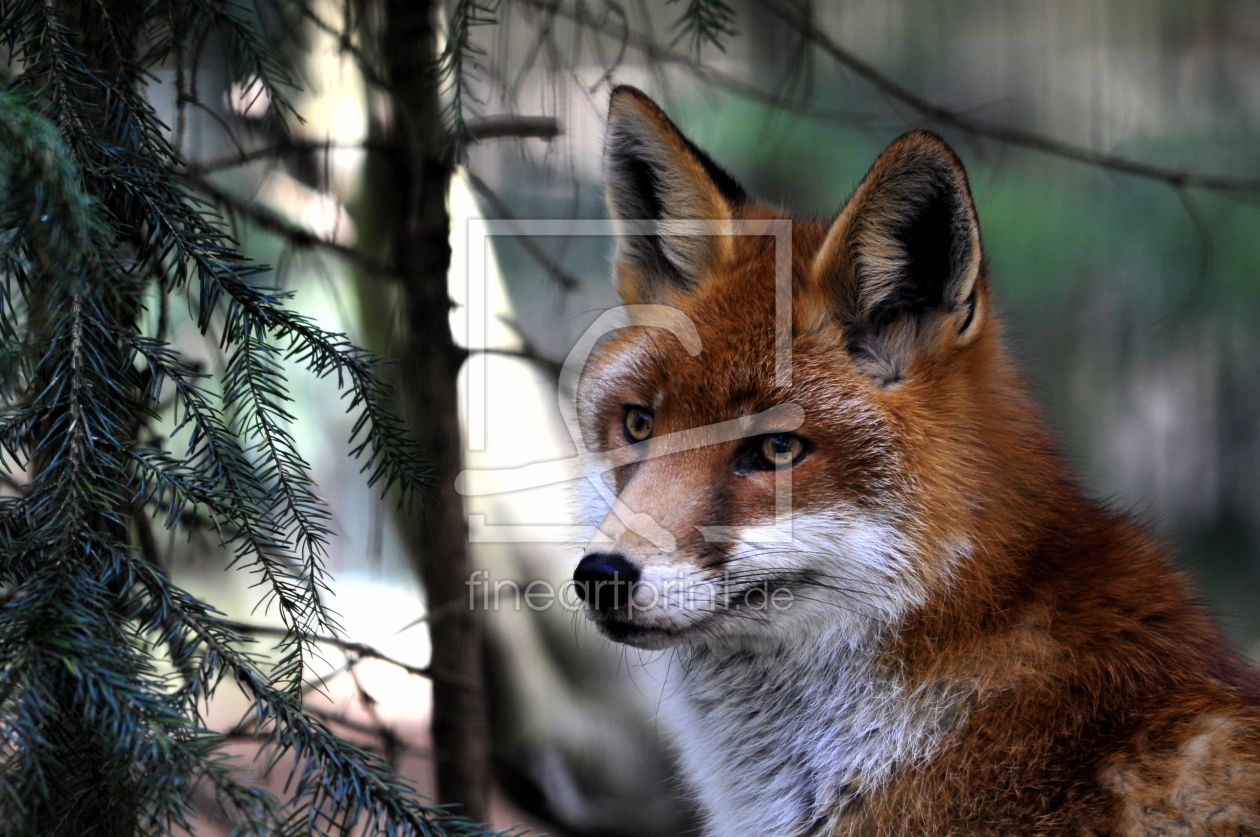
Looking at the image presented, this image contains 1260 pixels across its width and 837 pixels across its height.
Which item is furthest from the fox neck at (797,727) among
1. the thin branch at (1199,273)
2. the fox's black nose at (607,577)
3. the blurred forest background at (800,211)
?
the thin branch at (1199,273)

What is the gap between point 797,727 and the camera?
6.18 ft

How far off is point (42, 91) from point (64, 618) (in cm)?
78

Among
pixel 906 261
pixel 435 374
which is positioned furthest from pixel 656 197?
pixel 435 374

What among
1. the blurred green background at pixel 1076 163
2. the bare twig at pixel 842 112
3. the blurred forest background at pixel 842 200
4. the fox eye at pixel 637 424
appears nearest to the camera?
the fox eye at pixel 637 424

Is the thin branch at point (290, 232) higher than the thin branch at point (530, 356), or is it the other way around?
the thin branch at point (290, 232)

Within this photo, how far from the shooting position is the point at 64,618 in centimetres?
119

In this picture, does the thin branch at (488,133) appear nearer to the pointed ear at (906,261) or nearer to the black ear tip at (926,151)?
the pointed ear at (906,261)

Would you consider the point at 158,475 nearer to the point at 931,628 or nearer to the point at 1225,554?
the point at 931,628

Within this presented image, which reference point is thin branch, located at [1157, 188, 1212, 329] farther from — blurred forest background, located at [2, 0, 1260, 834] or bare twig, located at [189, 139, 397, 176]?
bare twig, located at [189, 139, 397, 176]

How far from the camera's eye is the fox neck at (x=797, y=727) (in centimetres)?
173

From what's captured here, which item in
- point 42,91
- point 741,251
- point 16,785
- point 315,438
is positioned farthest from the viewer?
point 315,438

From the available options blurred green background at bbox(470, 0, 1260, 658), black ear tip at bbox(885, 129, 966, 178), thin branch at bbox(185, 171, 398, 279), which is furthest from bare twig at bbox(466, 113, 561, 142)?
black ear tip at bbox(885, 129, 966, 178)

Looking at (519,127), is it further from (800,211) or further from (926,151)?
(926,151)

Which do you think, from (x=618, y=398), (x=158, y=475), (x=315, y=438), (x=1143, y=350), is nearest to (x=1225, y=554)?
(x=1143, y=350)
